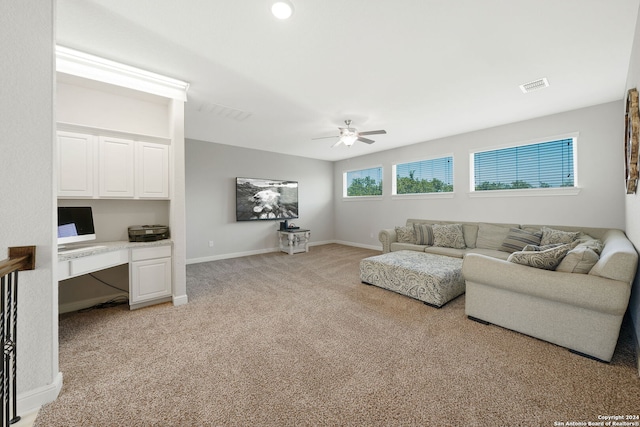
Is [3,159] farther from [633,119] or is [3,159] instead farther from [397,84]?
[633,119]

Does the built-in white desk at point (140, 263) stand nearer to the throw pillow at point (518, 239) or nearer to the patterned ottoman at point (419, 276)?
the patterned ottoman at point (419, 276)

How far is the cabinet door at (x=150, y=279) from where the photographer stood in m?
2.79

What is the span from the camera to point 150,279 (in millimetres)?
2881

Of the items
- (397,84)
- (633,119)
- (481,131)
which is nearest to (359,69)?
(397,84)

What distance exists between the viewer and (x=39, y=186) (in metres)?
1.46

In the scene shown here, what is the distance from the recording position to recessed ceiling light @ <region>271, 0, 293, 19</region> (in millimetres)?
1716

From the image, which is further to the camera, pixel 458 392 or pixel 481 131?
pixel 481 131

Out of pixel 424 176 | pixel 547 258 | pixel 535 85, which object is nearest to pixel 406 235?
pixel 424 176

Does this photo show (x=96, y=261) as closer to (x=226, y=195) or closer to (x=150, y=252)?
(x=150, y=252)

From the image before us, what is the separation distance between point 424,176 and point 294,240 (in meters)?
3.45

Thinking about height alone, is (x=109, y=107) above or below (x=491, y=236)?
above

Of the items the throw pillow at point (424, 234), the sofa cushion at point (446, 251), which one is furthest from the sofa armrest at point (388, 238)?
Result: the sofa cushion at point (446, 251)

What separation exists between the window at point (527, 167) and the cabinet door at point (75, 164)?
591 centimetres

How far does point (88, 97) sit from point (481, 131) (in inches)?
234
